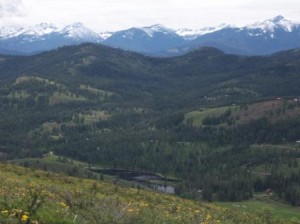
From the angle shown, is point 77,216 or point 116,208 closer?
point 77,216

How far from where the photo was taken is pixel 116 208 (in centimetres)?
3400

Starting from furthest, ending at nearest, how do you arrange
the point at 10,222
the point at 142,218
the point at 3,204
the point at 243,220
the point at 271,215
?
1. the point at 271,215
2. the point at 243,220
3. the point at 142,218
4. the point at 3,204
5. the point at 10,222

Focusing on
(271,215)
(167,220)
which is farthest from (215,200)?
(167,220)

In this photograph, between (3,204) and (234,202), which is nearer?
(3,204)

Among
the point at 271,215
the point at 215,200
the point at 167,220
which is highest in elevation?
the point at 167,220

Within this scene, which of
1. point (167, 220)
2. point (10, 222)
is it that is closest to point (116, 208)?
point (167, 220)

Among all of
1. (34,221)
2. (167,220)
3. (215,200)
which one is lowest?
(215,200)

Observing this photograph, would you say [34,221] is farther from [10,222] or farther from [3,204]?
[3,204]

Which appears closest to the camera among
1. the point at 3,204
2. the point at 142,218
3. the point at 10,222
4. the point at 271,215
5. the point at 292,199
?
the point at 10,222

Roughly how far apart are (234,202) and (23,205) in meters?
172

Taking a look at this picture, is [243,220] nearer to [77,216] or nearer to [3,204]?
[77,216]

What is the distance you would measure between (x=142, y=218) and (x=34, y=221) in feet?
26.4

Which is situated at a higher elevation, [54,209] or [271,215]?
[54,209]

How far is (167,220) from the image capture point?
3441 cm
